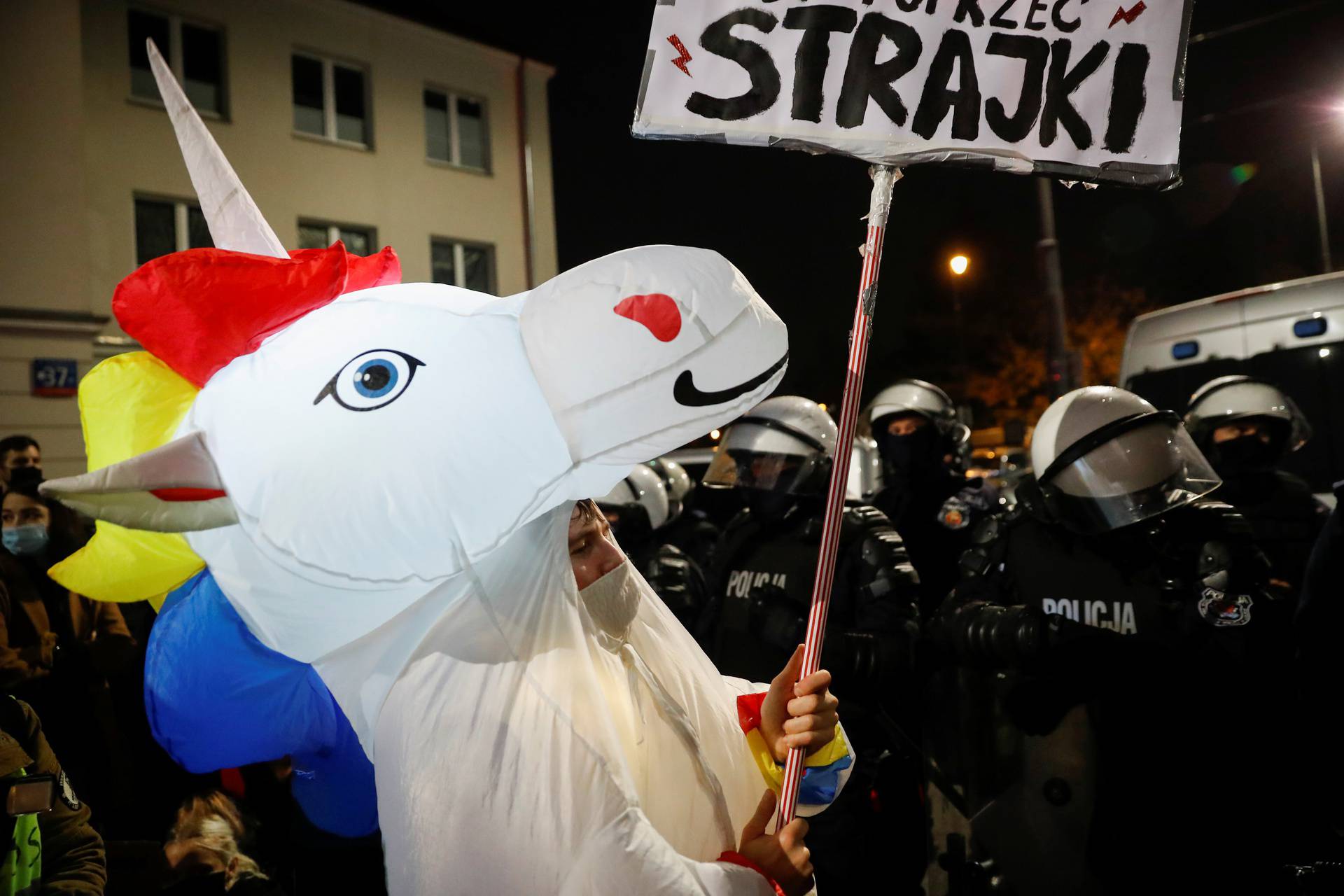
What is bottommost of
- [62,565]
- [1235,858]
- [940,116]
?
[1235,858]

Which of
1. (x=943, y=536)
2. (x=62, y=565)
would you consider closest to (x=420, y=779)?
(x=62, y=565)

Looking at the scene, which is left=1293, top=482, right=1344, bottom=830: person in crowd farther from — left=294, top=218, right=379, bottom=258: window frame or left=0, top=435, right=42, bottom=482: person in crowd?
left=294, top=218, right=379, bottom=258: window frame

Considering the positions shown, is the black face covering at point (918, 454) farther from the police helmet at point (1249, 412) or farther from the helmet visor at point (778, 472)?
the helmet visor at point (778, 472)

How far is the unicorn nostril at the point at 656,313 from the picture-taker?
1727 millimetres

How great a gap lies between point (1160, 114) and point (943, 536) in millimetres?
3949

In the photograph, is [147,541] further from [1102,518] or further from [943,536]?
[943,536]

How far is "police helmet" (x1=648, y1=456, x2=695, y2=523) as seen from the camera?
26.3 feet

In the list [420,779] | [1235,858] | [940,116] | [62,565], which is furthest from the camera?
[1235,858]

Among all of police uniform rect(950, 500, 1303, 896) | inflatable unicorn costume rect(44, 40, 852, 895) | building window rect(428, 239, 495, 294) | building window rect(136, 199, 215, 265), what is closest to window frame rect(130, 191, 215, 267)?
building window rect(136, 199, 215, 265)

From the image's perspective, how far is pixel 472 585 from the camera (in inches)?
72.2

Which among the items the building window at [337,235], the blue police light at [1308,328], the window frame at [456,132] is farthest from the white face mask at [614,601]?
the window frame at [456,132]

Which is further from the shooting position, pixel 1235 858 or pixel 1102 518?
pixel 1102 518

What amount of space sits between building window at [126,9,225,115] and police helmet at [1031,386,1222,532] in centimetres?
1700

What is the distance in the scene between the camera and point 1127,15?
249 centimetres
